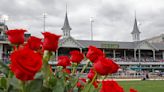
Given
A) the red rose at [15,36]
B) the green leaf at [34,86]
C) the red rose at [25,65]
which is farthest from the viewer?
the red rose at [15,36]

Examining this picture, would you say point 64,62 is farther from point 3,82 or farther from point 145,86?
point 145,86

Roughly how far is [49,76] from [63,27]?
235 ft

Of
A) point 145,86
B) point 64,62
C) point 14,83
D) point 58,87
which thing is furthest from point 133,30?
point 14,83

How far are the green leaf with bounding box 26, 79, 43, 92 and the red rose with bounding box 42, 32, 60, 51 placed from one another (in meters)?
0.29

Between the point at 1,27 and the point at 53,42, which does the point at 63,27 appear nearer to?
the point at 1,27

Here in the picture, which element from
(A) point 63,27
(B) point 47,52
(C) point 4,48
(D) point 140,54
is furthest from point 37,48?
(A) point 63,27

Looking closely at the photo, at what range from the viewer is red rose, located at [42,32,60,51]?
1.78 metres

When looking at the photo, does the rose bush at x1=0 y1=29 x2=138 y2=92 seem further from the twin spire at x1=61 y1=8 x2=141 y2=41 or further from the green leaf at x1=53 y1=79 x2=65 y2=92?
the twin spire at x1=61 y1=8 x2=141 y2=41

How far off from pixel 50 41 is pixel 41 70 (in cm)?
17

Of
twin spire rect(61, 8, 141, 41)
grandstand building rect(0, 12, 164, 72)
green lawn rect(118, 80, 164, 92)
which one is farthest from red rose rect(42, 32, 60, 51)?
twin spire rect(61, 8, 141, 41)

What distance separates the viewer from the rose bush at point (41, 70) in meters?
1.31

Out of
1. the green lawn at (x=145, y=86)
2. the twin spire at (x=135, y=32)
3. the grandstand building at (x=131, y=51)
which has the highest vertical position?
the twin spire at (x=135, y=32)

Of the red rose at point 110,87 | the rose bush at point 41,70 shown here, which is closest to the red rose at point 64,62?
the rose bush at point 41,70

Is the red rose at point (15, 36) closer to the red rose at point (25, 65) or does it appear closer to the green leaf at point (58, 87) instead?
the green leaf at point (58, 87)
